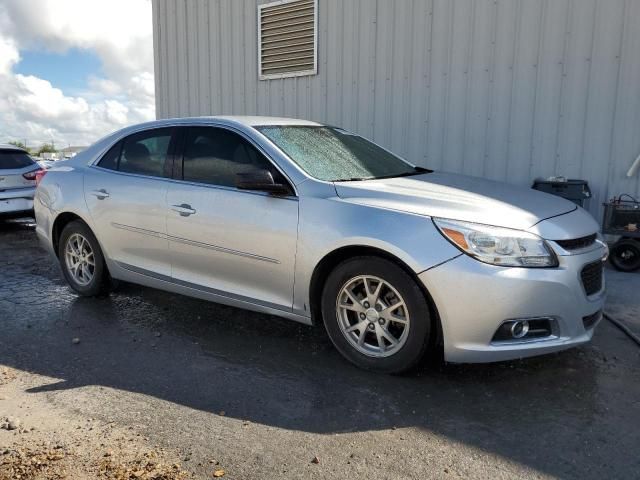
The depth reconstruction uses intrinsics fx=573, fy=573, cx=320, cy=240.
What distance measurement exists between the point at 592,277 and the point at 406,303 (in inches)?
45.6

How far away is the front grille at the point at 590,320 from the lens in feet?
11.0

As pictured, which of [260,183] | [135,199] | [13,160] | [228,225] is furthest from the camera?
[13,160]

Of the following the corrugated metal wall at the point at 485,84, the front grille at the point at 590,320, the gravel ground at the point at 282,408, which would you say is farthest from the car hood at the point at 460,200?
the corrugated metal wall at the point at 485,84

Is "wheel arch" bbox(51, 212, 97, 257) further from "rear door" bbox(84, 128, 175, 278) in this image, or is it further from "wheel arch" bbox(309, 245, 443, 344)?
"wheel arch" bbox(309, 245, 443, 344)

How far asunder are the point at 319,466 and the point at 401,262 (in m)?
1.25

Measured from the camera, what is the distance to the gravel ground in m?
2.63

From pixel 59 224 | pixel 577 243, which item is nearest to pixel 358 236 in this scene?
pixel 577 243

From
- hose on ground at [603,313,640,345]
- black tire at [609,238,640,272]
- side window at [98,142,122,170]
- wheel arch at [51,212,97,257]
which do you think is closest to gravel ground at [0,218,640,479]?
hose on ground at [603,313,640,345]

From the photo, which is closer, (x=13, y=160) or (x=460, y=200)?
(x=460, y=200)

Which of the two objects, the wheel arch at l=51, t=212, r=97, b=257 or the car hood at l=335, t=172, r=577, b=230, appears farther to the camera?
the wheel arch at l=51, t=212, r=97, b=257

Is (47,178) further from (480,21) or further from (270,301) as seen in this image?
(480,21)

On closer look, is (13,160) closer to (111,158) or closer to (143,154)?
(111,158)

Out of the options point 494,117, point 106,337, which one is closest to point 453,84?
point 494,117

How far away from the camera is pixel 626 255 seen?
6.21 m
